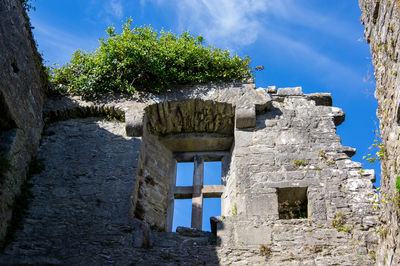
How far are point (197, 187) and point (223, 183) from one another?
423mm

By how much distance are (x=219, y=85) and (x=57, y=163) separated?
9.16 ft

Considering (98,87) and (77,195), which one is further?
(98,87)

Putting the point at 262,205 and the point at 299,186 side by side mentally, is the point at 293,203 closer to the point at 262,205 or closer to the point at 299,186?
the point at 299,186

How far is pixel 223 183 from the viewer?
7.34 metres

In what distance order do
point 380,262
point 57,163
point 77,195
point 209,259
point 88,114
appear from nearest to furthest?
point 380,262
point 209,259
point 77,195
point 57,163
point 88,114

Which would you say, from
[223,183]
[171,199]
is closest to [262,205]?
[223,183]

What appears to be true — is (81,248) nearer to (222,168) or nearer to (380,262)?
(222,168)

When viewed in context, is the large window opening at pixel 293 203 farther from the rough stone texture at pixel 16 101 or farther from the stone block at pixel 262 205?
the rough stone texture at pixel 16 101

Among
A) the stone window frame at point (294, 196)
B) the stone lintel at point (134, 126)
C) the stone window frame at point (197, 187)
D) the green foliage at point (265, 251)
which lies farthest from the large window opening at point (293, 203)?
the stone lintel at point (134, 126)

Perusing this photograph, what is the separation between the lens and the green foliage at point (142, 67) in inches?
294

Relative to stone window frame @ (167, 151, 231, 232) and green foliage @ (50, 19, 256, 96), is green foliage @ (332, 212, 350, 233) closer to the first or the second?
stone window frame @ (167, 151, 231, 232)

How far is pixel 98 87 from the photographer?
24.4 feet

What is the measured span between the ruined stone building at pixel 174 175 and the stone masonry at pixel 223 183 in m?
0.02

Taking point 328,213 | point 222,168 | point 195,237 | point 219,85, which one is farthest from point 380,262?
point 219,85
